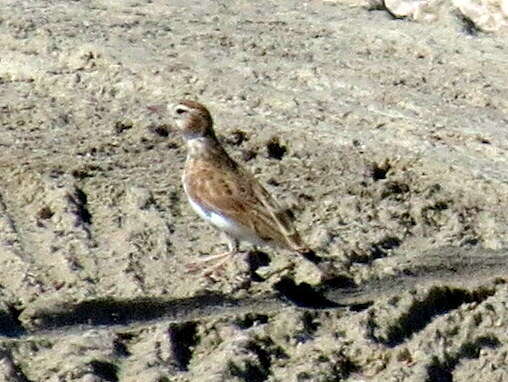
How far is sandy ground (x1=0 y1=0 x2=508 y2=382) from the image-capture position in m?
8.54

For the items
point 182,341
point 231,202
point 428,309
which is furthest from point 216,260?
point 428,309

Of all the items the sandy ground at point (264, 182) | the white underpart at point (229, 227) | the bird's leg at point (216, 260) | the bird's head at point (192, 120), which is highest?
the bird's head at point (192, 120)

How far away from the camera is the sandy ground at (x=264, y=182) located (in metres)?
8.54

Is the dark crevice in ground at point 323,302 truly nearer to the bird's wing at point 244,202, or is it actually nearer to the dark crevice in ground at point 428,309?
the dark crevice in ground at point 428,309

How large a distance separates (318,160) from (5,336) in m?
2.75

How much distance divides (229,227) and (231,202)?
131 mm

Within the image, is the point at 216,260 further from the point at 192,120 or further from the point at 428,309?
the point at 192,120

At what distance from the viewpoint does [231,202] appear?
9.20m

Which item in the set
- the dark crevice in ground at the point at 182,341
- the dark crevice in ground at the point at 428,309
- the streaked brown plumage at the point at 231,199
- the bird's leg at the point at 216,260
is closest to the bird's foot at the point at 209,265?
the bird's leg at the point at 216,260

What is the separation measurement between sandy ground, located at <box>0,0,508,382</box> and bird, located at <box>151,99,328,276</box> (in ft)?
0.65

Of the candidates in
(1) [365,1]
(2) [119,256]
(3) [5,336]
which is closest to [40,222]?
(2) [119,256]

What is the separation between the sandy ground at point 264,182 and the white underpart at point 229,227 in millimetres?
177

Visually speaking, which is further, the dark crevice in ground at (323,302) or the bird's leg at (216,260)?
the bird's leg at (216,260)

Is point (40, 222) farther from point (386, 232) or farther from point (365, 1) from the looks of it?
point (365, 1)
